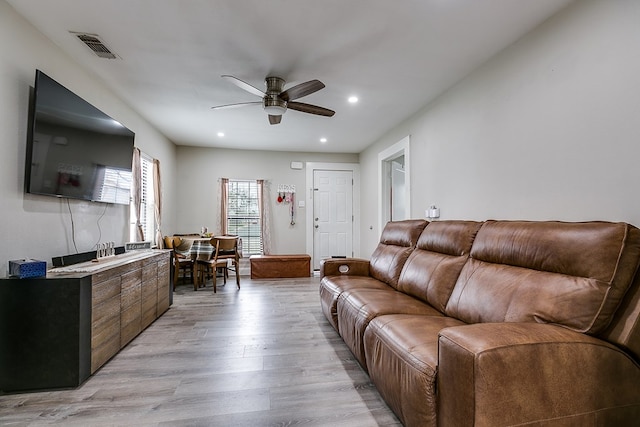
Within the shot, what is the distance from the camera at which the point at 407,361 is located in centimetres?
141

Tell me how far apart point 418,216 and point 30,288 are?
12.3 ft

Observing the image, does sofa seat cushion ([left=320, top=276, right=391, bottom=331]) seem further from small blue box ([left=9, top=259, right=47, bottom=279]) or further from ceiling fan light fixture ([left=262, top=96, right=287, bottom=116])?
small blue box ([left=9, top=259, right=47, bottom=279])

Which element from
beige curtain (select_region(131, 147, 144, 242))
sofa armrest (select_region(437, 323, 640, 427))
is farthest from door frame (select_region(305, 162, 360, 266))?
sofa armrest (select_region(437, 323, 640, 427))

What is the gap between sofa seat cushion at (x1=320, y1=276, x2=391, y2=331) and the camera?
8.99 feet

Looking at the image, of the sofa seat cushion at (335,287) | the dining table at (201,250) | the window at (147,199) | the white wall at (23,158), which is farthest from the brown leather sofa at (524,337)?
the window at (147,199)

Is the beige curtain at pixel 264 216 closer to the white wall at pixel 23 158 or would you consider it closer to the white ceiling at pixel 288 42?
the white ceiling at pixel 288 42

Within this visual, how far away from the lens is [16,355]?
1.90 meters

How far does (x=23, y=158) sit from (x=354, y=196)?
5280 millimetres

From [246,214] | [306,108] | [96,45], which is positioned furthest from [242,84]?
[246,214]

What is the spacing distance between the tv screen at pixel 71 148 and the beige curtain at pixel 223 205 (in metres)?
2.73

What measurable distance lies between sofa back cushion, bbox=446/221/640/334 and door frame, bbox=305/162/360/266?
448 cm

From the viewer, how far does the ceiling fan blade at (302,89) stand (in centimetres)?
263

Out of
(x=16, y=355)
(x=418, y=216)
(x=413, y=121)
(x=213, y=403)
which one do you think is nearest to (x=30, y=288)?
(x=16, y=355)

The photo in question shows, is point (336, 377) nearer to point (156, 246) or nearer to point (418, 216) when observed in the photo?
point (418, 216)
